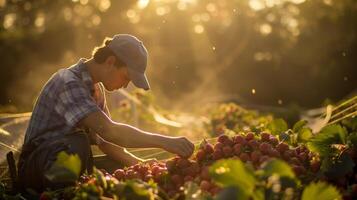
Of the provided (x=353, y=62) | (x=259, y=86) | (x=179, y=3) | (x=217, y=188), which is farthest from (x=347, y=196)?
(x=179, y=3)

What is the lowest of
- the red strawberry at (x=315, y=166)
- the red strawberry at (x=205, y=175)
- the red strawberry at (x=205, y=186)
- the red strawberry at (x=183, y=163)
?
the red strawberry at (x=205, y=186)

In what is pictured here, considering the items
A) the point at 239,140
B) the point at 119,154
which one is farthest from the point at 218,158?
the point at 119,154

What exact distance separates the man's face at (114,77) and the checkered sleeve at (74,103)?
223 millimetres

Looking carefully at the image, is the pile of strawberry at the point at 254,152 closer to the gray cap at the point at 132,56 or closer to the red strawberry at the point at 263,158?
the red strawberry at the point at 263,158

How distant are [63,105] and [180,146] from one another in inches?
33.3

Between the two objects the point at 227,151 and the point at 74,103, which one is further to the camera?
the point at 74,103

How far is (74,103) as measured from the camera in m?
3.82

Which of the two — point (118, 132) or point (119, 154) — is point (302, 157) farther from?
point (119, 154)

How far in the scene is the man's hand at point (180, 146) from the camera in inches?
136

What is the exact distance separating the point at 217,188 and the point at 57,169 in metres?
0.79

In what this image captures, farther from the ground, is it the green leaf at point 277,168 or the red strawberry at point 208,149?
the red strawberry at point 208,149

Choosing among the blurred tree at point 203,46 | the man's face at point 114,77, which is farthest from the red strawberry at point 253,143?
the blurred tree at point 203,46

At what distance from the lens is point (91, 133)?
14.7 ft

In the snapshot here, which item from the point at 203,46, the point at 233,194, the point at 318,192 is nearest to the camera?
the point at 233,194
